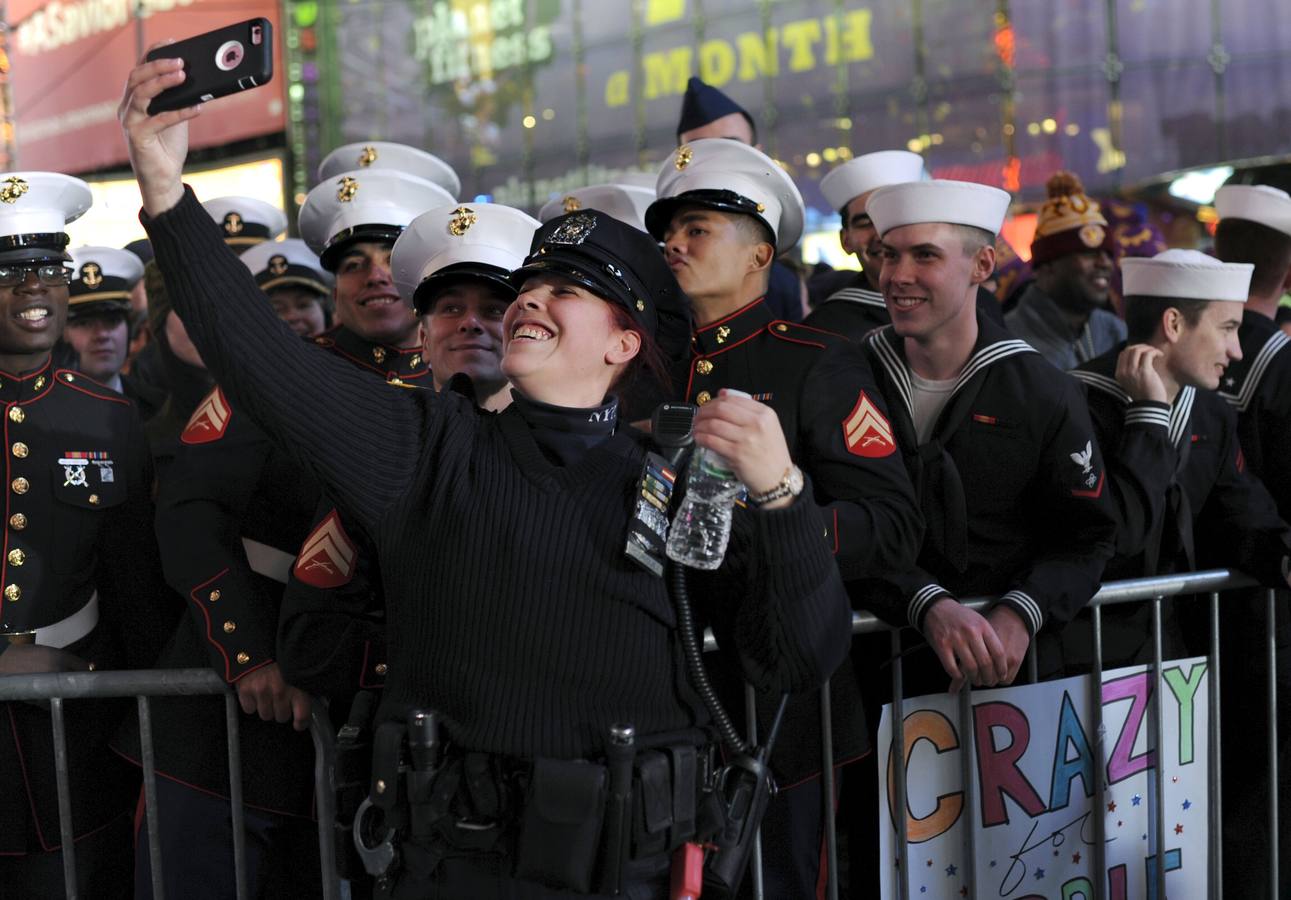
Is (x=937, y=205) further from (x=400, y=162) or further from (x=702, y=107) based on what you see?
(x=702, y=107)

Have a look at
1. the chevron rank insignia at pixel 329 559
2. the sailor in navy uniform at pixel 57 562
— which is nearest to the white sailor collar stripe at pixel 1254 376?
the chevron rank insignia at pixel 329 559

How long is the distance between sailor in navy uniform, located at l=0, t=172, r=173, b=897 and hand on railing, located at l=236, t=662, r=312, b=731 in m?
0.71

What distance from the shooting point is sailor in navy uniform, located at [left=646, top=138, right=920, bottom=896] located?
3352mm

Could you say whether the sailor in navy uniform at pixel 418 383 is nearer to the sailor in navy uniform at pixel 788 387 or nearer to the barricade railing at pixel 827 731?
the barricade railing at pixel 827 731

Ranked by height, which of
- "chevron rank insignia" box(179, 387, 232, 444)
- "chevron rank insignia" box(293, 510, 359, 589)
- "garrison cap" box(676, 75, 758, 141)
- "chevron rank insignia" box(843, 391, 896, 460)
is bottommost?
"chevron rank insignia" box(293, 510, 359, 589)

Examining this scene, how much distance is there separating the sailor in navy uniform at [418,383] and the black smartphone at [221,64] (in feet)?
2.72

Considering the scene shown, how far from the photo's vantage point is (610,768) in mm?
2354

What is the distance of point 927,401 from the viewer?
3.83m

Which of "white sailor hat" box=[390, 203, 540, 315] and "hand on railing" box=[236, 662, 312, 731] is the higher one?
"white sailor hat" box=[390, 203, 540, 315]

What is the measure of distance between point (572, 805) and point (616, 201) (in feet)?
8.70

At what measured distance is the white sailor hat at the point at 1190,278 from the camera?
14.2 ft

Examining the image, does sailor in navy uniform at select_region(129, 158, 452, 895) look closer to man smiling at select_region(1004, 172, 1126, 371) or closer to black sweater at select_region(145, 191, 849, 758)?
black sweater at select_region(145, 191, 849, 758)

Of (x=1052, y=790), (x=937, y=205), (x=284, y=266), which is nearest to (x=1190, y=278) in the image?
(x=937, y=205)

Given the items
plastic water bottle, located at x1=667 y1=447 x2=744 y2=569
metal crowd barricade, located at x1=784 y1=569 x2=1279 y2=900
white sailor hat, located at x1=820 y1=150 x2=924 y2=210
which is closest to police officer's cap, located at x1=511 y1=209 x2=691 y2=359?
plastic water bottle, located at x1=667 y1=447 x2=744 y2=569
